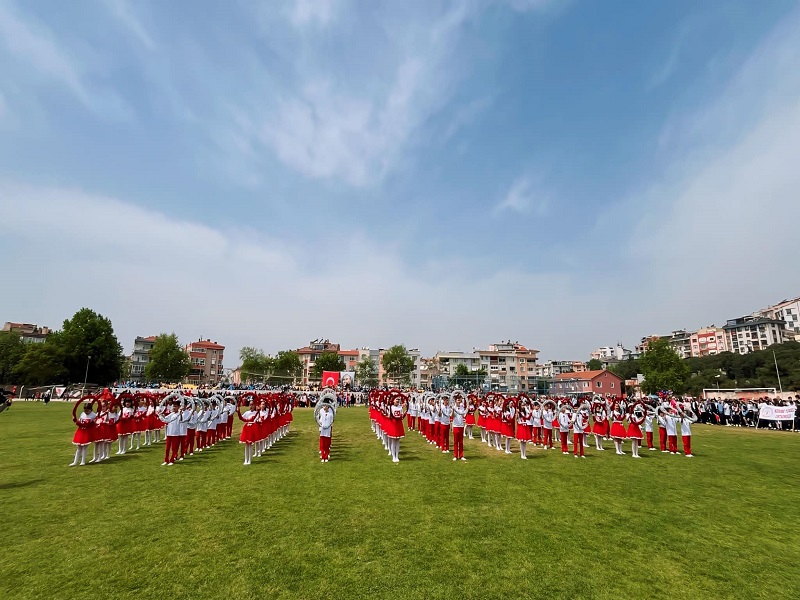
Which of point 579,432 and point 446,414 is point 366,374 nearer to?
point 446,414

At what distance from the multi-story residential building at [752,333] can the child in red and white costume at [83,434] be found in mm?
153350

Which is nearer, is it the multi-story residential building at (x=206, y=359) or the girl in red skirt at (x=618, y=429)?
the girl in red skirt at (x=618, y=429)

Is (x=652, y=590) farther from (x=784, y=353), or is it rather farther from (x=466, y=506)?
(x=784, y=353)

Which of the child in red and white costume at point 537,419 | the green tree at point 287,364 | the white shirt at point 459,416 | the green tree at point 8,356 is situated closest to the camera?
the white shirt at point 459,416

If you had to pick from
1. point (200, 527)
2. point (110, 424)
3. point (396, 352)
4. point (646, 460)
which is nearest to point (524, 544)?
point (200, 527)

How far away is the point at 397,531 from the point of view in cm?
741

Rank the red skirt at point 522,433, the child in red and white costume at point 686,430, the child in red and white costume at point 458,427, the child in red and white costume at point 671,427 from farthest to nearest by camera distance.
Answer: the child in red and white costume at point 671,427, the child in red and white costume at point 686,430, the red skirt at point 522,433, the child in red and white costume at point 458,427

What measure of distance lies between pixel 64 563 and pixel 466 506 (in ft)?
23.5

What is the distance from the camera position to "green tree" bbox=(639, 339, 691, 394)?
71.1m

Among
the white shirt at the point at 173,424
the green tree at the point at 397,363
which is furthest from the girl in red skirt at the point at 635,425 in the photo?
the green tree at the point at 397,363

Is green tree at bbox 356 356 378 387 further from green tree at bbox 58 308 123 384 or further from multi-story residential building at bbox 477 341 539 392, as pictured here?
green tree at bbox 58 308 123 384

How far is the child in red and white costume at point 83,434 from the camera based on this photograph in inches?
515

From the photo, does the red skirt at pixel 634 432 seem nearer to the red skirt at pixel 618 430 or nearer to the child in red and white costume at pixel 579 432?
the red skirt at pixel 618 430

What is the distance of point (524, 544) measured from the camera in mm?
6867
